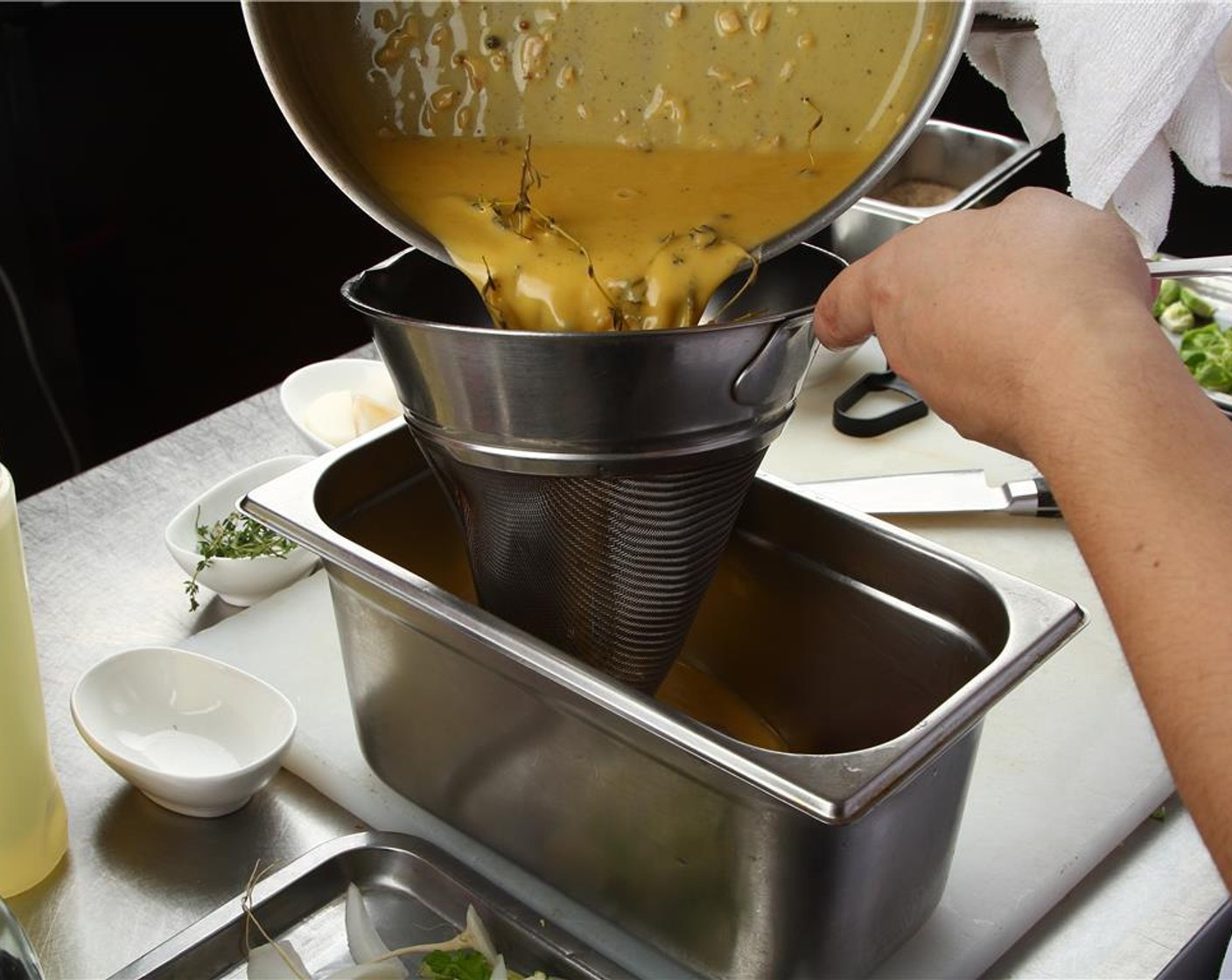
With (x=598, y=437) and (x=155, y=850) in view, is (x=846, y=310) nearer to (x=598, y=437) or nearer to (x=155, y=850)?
(x=598, y=437)

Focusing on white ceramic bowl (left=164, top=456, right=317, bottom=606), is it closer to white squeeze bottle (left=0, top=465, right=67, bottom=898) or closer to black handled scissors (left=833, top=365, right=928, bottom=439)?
white squeeze bottle (left=0, top=465, right=67, bottom=898)

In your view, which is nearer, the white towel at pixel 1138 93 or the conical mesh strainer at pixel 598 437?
the conical mesh strainer at pixel 598 437

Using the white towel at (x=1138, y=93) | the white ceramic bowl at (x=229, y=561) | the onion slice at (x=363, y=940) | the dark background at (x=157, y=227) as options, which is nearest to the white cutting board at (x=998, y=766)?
the white ceramic bowl at (x=229, y=561)

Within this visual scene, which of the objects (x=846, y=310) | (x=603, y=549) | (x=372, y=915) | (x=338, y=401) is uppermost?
(x=846, y=310)

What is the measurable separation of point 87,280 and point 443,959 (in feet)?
8.13

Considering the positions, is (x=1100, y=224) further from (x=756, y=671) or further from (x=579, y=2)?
(x=756, y=671)

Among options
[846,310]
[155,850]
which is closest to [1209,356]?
[846,310]

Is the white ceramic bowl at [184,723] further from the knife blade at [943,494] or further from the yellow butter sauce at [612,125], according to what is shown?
the knife blade at [943,494]

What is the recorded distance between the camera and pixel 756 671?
1.43m

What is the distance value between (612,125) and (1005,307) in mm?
416

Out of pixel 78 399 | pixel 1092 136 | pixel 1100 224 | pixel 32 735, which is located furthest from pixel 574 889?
pixel 78 399

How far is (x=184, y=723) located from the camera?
4.37ft

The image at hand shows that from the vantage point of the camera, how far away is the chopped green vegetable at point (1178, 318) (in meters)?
2.11

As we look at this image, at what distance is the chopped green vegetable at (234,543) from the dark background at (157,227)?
5.36 ft
